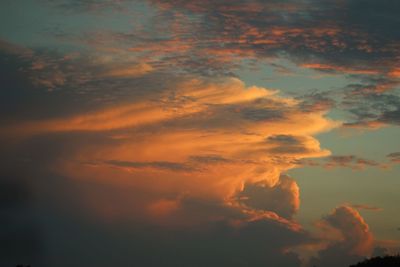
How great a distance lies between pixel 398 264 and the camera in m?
93.4

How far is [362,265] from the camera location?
320 ft

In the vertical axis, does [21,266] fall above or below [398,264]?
A: below

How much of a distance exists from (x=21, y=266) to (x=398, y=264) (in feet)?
170

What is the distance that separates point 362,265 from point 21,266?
155ft

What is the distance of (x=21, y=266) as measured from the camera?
386ft

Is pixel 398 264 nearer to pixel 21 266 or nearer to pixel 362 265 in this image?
pixel 362 265

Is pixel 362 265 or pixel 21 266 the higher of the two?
pixel 362 265

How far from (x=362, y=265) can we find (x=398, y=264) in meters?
5.17

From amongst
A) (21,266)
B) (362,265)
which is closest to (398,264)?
(362,265)

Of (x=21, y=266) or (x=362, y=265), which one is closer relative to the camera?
(x=362, y=265)

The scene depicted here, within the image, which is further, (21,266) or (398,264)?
(21,266)
